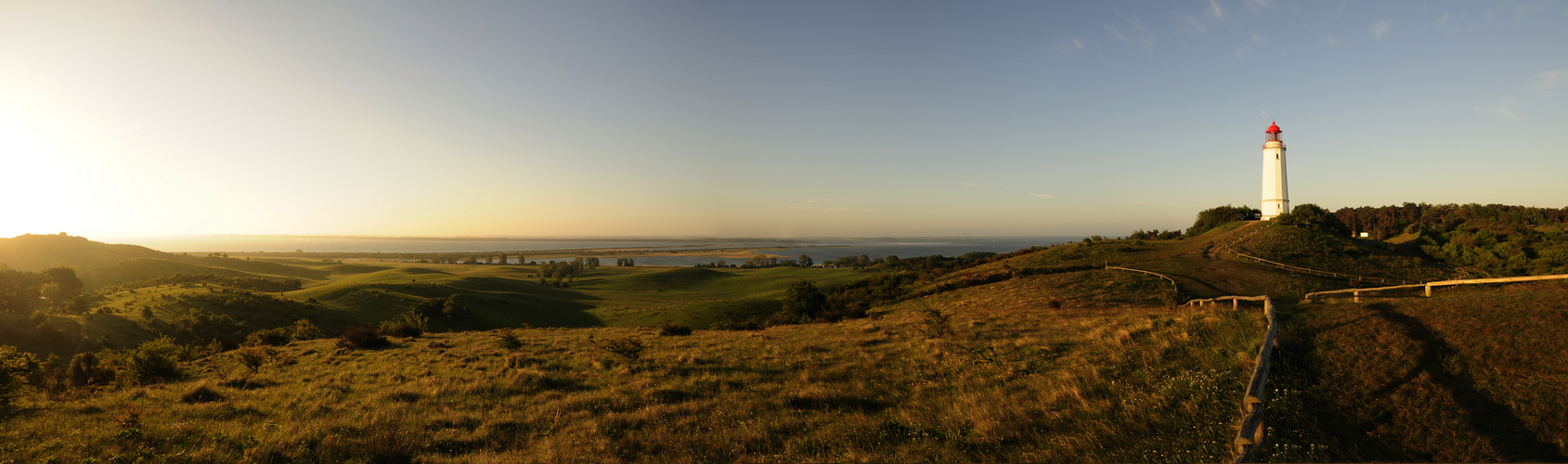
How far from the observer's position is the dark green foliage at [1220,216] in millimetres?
63312

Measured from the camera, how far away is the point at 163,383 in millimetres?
14570

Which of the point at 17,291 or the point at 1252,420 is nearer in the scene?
the point at 1252,420

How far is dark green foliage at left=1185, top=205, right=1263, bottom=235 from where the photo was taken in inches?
2493

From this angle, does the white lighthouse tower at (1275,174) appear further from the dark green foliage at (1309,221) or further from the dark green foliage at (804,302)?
the dark green foliage at (804,302)

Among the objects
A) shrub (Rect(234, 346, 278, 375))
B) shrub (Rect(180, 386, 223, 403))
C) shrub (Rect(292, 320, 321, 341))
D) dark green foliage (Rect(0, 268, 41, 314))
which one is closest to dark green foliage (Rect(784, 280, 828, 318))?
shrub (Rect(234, 346, 278, 375))

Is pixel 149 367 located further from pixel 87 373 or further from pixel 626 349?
pixel 626 349

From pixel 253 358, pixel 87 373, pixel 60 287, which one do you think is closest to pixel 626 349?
pixel 253 358

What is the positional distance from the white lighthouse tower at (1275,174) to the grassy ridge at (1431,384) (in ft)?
200

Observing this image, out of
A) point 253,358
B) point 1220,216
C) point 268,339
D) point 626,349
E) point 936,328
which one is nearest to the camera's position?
point 626,349

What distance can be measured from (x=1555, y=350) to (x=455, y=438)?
1714 cm

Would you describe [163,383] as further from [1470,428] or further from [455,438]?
[1470,428]

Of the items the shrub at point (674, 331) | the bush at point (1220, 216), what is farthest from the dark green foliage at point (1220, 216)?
the shrub at point (674, 331)

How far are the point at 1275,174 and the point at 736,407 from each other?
2860 inches

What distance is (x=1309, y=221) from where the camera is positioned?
154 feet
